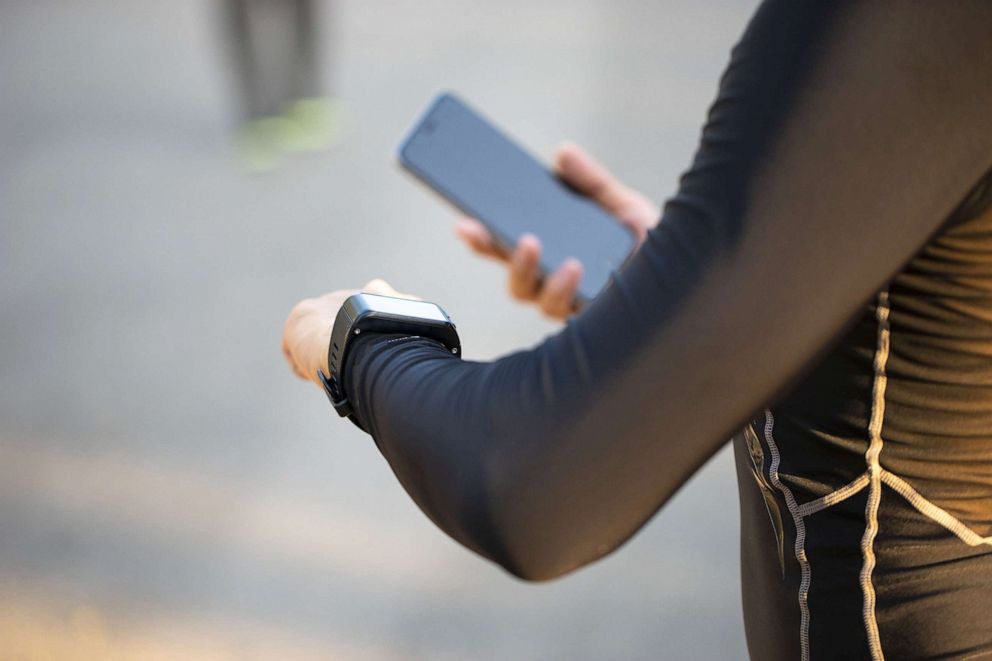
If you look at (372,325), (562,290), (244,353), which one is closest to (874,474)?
(372,325)

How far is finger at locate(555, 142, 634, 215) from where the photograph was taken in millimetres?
1146

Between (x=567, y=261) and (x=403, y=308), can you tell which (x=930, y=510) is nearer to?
(x=403, y=308)

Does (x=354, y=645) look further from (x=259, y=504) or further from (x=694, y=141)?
(x=694, y=141)

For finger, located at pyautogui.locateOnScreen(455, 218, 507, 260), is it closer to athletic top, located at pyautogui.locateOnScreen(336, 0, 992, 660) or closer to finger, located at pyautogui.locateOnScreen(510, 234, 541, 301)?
A: finger, located at pyautogui.locateOnScreen(510, 234, 541, 301)

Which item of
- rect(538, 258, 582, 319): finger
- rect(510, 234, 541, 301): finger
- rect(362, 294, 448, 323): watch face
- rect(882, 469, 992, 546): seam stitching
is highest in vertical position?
rect(510, 234, 541, 301): finger

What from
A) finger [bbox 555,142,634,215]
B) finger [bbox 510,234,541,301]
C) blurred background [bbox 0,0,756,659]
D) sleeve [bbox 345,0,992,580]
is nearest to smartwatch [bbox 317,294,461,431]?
sleeve [bbox 345,0,992,580]

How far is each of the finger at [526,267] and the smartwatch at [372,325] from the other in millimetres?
467

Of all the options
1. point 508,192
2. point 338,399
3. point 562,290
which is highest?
point 508,192

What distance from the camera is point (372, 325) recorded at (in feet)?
1.91

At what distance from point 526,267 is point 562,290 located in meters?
0.04

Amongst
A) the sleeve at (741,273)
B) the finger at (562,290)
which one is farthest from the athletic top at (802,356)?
the finger at (562,290)

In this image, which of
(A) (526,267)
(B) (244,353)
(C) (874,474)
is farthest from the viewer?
(B) (244,353)

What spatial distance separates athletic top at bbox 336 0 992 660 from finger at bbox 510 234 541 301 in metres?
0.50

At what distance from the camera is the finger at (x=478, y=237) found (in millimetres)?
1084
